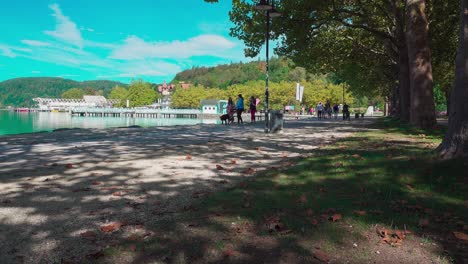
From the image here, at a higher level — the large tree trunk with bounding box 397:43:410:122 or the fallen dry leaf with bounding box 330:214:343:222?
the large tree trunk with bounding box 397:43:410:122

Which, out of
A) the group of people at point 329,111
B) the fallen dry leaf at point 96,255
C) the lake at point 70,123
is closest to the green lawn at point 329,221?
the fallen dry leaf at point 96,255

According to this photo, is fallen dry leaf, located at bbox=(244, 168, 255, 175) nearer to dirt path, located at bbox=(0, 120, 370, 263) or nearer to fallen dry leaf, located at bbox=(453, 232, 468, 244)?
dirt path, located at bbox=(0, 120, 370, 263)

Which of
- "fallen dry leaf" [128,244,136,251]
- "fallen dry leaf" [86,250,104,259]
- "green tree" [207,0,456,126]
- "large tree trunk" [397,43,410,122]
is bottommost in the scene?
"fallen dry leaf" [86,250,104,259]

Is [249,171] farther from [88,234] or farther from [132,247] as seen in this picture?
[132,247]

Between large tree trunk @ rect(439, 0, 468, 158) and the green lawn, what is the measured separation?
471 mm

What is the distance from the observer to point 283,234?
345cm

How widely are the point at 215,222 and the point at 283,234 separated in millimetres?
749

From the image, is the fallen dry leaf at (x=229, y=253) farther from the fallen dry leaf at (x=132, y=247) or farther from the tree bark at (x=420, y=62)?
the tree bark at (x=420, y=62)

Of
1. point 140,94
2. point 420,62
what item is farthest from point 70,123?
point 140,94

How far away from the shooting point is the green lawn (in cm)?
305

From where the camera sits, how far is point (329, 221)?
3777 millimetres

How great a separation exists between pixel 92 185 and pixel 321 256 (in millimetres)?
3948

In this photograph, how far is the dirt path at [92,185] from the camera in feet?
11.6

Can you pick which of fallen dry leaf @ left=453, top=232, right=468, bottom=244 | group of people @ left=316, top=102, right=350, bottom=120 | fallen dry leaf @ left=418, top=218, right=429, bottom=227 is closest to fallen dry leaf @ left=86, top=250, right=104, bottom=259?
fallen dry leaf @ left=418, top=218, right=429, bottom=227
